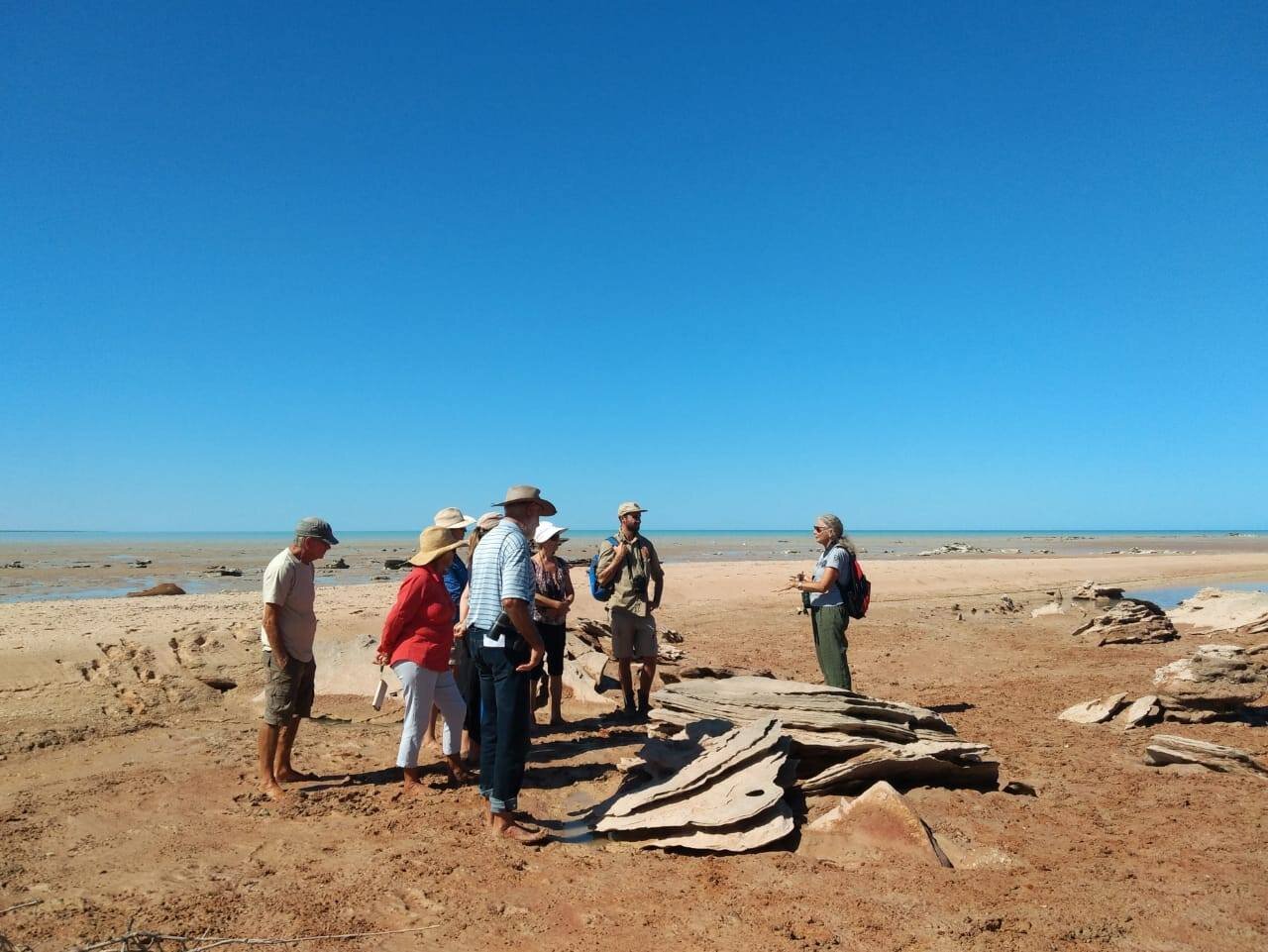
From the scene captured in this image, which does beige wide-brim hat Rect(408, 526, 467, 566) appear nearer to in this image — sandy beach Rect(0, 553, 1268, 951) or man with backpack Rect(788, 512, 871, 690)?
sandy beach Rect(0, 553, 1268, 951)

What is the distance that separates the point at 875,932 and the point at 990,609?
15.8 meters

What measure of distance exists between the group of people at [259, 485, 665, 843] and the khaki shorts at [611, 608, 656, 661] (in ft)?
0.04

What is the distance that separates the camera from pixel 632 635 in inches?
311

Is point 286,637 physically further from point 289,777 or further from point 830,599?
point 830,599

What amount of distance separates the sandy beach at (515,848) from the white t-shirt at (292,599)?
113 centimetres

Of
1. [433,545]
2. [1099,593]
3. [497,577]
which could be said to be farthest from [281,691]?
[1099,593]

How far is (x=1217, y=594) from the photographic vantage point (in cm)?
1520

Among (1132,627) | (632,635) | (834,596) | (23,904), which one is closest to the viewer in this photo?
(23,904)

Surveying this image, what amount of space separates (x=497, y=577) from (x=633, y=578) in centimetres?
309

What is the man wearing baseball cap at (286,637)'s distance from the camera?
5547 mm

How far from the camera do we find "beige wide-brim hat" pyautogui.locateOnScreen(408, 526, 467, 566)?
5.86m

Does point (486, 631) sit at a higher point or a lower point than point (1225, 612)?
higher

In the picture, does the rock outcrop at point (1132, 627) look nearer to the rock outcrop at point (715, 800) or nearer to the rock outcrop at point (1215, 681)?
the rock outcrop at point (1215, 681)

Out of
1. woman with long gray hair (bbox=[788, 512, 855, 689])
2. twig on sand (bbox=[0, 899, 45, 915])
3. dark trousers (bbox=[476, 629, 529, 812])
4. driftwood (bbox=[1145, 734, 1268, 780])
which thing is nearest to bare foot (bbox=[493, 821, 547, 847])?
dark trousers (bbox=[476, 629, 529, 812])
